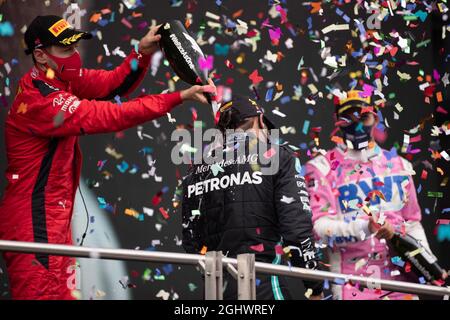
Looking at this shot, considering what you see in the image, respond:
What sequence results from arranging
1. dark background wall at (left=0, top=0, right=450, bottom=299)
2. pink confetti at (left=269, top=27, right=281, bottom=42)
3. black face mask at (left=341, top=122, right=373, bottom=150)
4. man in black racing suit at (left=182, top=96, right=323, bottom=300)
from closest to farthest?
1. man in black racing suit at (left=182, top=96, right=323, bottom=300)
2. black face mask at (left=341, top=122, right=373, bottom=150)
3. dark background wall at (left=0, top=0, right=450, bottom=299)
4. pink confetti at (left=269, top=27, right=281, bottom=42)

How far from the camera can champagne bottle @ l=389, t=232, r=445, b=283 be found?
4828 millimetres

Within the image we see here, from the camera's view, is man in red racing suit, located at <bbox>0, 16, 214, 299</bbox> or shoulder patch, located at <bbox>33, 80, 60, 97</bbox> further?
shoulder patch, located at <bbox>33, 80, 60, 97</bbox>

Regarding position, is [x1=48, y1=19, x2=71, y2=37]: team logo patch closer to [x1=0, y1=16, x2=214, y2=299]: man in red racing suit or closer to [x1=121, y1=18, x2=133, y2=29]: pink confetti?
[x1=0, y1=16, x2=214, y2=299]: man in red racing suit

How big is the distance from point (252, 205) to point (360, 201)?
776 mm

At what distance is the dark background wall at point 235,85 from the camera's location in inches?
215

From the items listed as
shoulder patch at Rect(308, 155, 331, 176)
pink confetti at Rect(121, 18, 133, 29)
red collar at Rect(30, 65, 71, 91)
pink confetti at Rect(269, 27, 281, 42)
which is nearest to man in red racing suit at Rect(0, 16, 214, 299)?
red collar at Rect(30, 65, 71, 91)

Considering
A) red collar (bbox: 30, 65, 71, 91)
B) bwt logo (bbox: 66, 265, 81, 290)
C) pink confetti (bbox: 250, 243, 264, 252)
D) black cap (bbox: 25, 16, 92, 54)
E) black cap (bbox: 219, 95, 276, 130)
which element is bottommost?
bwt logo (bbox: 66, 265, 81, 290)

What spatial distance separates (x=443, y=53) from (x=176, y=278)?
2319mm

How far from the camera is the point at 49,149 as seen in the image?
4254mm

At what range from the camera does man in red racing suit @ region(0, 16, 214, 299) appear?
4090mm

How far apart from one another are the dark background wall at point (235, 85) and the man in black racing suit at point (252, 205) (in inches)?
41.4

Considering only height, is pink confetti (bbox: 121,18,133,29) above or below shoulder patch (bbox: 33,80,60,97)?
above

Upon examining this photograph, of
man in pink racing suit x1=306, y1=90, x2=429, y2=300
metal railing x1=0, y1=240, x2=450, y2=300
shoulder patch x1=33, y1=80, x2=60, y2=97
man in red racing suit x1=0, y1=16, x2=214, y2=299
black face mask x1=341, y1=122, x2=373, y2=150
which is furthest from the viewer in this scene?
black face mask x1=341, y1=122, x2=373, y2=150

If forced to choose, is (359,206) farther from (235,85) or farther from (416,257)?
(235,85)
